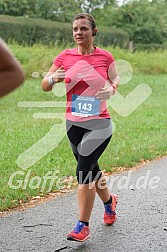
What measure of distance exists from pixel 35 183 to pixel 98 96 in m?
2.51

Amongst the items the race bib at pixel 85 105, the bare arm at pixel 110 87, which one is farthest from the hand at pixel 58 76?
the bare arm at pixel 110 87

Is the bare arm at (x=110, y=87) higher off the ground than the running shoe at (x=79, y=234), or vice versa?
the bare arm at (x=110, y=87)

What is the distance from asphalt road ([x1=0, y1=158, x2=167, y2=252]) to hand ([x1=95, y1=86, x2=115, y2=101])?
118cm

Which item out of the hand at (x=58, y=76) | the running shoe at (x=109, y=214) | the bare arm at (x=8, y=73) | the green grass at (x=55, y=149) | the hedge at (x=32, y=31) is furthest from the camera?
the hedge at (x=32, y=31)

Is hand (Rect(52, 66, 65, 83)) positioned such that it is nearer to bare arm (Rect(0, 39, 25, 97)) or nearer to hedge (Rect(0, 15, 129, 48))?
bare arm (Rect(0, 39, 25, 97))

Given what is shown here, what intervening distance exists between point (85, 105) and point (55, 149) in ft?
14.9

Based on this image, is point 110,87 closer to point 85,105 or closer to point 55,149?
point 85,105

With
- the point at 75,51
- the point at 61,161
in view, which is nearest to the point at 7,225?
the point at 75,51

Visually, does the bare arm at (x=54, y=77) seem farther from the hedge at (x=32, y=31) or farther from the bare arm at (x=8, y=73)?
the hedge at (x=32, y=31)

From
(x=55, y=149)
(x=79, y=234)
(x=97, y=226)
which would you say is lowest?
(x=55, y=149)

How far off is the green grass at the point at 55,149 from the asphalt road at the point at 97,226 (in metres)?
0.46

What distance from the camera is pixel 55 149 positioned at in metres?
8.82

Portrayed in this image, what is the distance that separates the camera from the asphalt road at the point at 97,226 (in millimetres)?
4422

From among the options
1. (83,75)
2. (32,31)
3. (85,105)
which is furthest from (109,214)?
(32,31)
